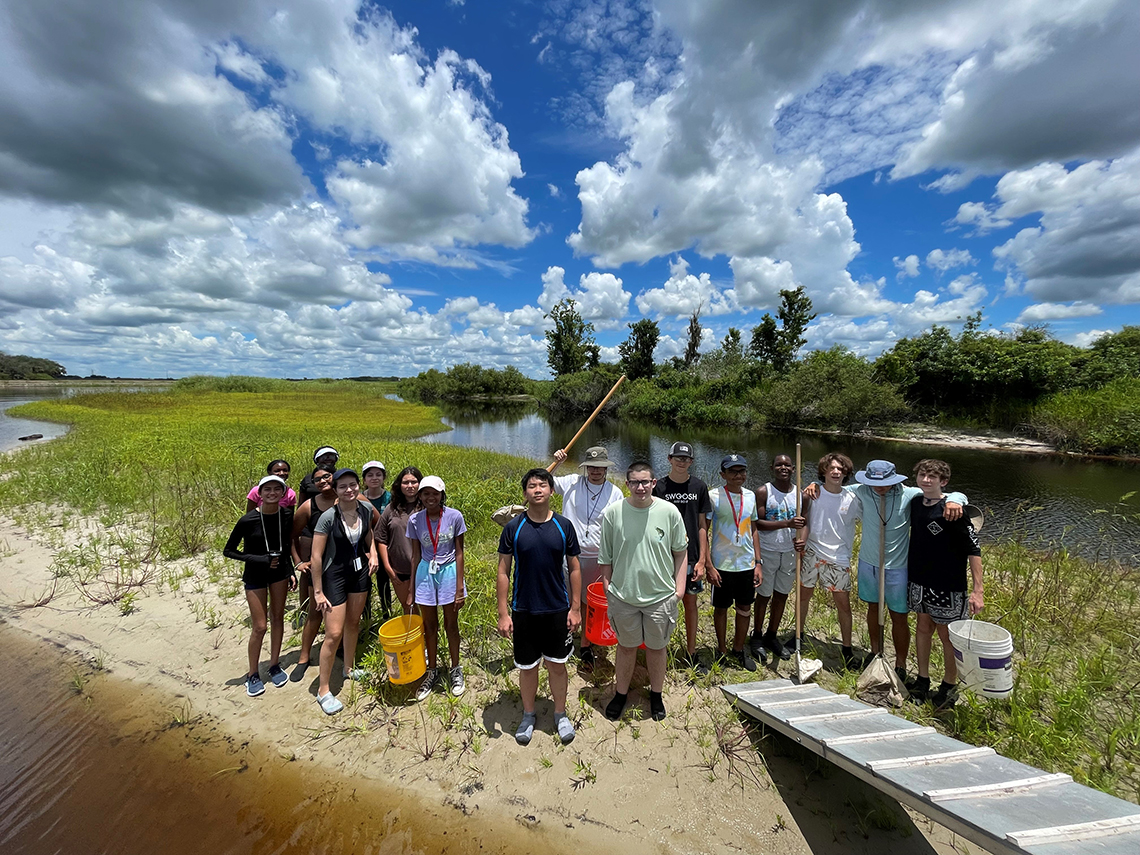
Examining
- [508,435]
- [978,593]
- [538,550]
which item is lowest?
[508,435]

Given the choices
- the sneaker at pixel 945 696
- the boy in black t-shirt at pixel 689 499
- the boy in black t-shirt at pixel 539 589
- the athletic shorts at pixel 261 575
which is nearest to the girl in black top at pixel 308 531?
the athletic shorts at pixel 261 575

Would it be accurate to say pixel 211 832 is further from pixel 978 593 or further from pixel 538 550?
pixel 978 593

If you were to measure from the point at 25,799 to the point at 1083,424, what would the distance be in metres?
30.7

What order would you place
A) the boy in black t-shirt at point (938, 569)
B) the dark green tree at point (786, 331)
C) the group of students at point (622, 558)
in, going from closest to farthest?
the group of students at point (622, 558), the boy in black t-shirt at point (938, 569), the dark green tree at point (786, 331)

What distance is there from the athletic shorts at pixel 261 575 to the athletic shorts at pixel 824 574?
16.5ft

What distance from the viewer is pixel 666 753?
344 cm

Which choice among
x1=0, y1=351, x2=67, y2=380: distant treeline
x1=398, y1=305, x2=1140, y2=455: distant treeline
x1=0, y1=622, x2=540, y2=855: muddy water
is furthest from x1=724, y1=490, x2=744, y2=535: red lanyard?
x1=0, y1=351, x2=67, y2=380: distant treeline

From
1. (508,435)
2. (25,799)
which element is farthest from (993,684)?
(508,435)

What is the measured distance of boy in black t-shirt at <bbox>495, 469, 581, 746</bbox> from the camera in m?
3.33

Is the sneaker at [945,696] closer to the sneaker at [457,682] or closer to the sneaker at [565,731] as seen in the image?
the sneaker at [565,731]

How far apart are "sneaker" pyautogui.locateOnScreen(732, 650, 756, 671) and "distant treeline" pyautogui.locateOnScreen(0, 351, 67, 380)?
160 meters

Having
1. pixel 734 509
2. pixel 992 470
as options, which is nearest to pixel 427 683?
pixel 734 509

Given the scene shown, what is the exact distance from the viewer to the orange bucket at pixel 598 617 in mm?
4281

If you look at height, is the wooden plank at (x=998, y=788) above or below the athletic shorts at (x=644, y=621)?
below
